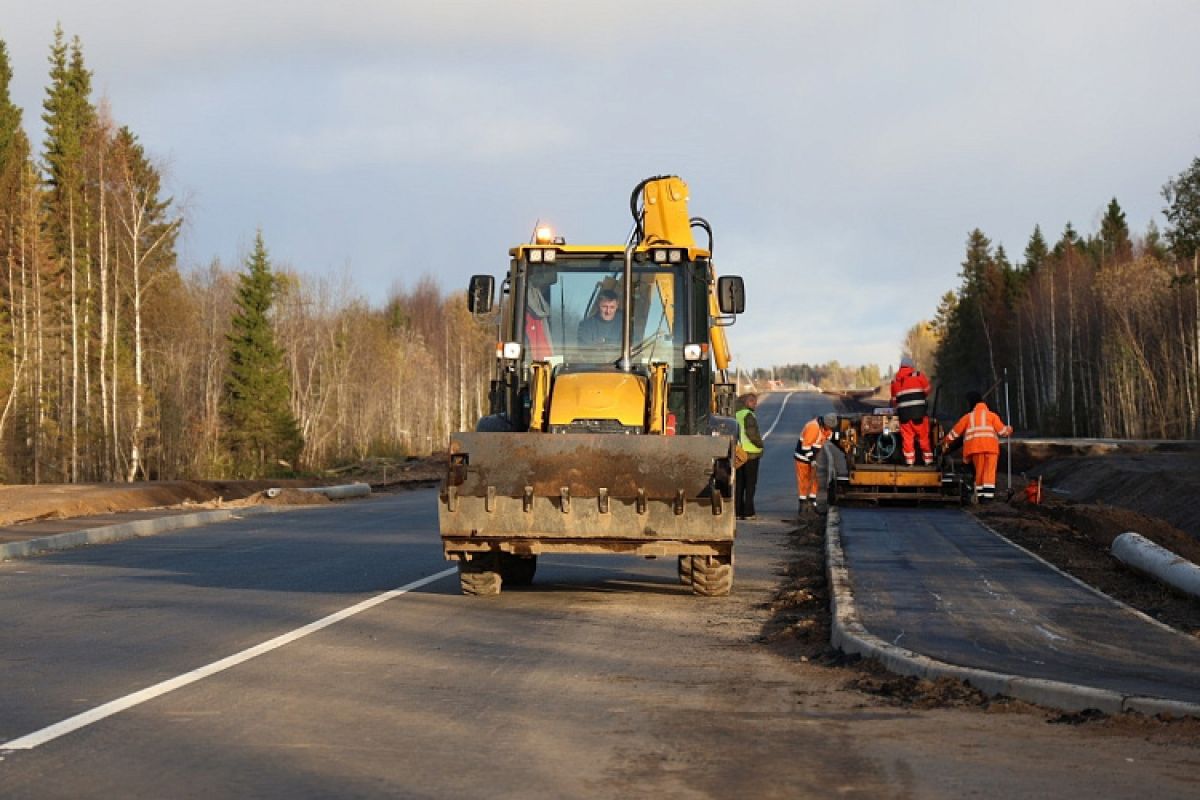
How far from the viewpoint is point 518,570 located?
15.3 meters

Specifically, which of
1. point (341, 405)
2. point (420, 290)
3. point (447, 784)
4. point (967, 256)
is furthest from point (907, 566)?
point (420, 290)

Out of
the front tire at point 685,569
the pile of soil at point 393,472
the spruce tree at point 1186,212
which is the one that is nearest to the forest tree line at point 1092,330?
the spruce tree at point 1186,212

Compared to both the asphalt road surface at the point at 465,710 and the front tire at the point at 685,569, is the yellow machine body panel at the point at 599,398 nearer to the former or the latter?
the front tire at the point at 685,569

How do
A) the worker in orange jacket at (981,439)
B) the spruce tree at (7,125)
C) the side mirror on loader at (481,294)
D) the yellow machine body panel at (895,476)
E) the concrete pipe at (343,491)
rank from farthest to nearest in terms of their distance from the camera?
the spruce tree at (7,125), the concrete pipe at (343,491), the yellow machine body panel at (895,476), the worker in orange jacket at (981,439), the side mirror on loader at (481,294)

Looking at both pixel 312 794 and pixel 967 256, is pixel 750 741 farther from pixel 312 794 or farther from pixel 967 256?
pixel 967 256

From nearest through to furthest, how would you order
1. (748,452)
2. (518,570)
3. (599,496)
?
(599,496), (518,570), (748,452)

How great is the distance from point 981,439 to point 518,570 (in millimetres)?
11700

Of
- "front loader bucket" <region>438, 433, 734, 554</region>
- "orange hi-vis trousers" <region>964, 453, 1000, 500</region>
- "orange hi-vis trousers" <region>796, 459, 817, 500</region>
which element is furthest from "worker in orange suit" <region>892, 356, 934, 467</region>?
"front loader bucket" <region>438, 433, 734, 554</region>

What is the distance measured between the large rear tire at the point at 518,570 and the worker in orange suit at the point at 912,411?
40.7 ft

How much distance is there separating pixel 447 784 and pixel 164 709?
247cm

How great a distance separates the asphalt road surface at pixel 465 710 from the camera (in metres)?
6.44

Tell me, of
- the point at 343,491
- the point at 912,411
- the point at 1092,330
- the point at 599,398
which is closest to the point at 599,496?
the point at 599,398

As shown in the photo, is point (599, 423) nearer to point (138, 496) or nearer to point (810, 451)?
point (810, 451)

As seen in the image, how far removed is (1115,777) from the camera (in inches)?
255
